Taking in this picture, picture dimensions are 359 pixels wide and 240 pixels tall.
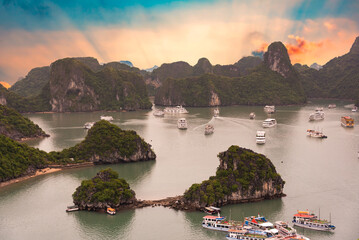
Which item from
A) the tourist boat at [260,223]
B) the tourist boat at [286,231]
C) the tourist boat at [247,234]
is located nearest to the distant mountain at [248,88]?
the tourist boat at [260,223]

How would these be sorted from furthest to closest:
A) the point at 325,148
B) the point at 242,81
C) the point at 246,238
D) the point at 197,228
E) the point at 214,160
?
the point at 242,81
the point at 325,148
the point at 214,160
the point at 197,228
the point at 246,238

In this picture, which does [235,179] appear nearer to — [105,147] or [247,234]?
[247,234]

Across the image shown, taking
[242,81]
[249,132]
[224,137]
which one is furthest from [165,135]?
[242,81]

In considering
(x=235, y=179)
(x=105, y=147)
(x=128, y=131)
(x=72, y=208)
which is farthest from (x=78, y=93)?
(x=235, y=179)

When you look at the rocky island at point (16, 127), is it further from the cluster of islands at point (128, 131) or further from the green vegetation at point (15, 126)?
the cluster of islands at point (128, 131)

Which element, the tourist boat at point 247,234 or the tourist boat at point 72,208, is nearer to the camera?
the tourist boat at point 247,234

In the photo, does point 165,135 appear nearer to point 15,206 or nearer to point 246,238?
point 15,206

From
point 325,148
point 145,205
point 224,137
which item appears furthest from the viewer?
point 224,137
